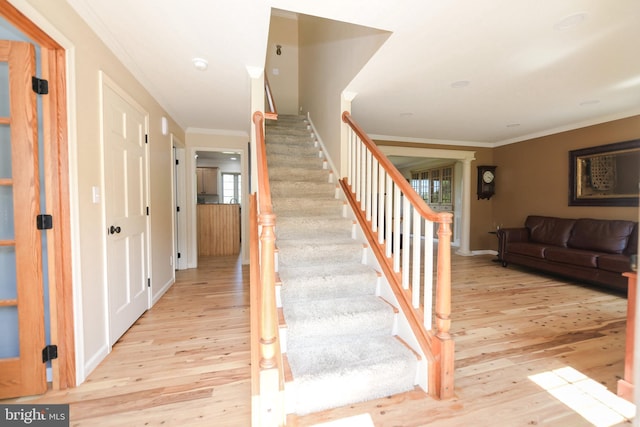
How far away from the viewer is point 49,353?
157 cm

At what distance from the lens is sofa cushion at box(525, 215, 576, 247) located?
4.20 meters

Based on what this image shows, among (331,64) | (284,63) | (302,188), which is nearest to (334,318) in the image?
(302,188)

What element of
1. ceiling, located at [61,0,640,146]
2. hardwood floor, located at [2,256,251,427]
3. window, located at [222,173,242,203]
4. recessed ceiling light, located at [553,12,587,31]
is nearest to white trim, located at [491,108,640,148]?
ceiling, located at [61,0,640,146]

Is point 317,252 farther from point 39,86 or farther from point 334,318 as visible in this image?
point 39,86

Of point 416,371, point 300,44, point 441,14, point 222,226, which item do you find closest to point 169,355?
point 416,371

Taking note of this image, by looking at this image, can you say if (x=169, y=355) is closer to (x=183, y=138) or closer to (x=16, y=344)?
(x=16, y=344)

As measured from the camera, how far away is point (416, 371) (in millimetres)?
1587

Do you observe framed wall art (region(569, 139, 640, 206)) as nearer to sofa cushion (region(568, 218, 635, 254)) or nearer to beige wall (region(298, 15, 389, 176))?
sofa cushion (region(568, 218, 635, 254))

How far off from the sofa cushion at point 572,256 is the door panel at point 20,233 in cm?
552

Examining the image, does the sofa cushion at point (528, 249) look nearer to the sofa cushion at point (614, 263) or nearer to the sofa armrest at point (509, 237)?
the sofa armrest at point (509, 237)

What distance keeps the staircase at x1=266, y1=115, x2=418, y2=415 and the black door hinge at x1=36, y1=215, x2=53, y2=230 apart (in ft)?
4.71

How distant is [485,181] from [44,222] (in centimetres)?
674

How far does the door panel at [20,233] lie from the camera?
4.78ft

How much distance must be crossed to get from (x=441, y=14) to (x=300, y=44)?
473 cm
